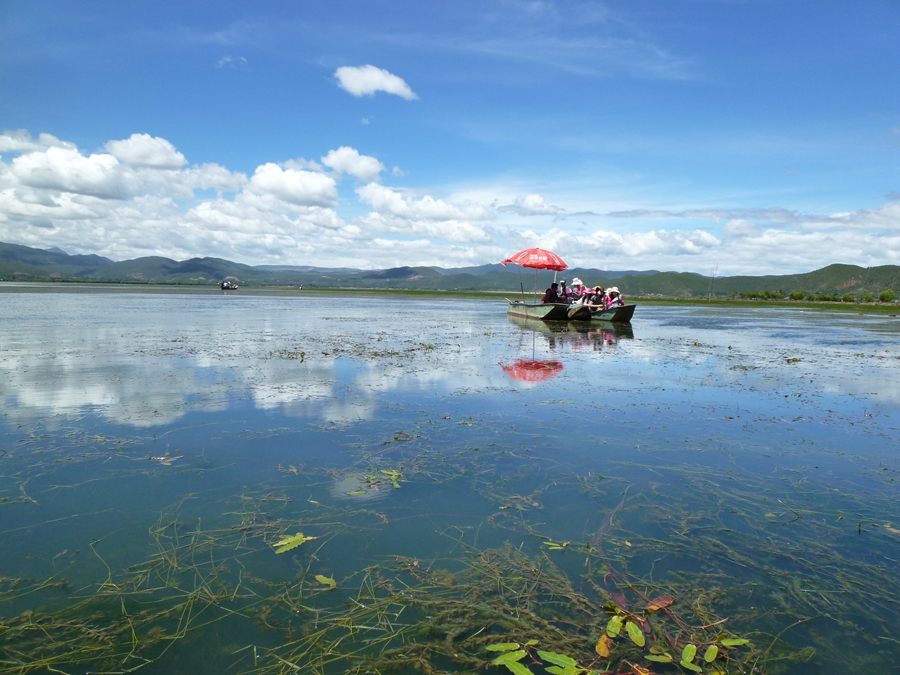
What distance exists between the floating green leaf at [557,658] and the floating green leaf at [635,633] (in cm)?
52

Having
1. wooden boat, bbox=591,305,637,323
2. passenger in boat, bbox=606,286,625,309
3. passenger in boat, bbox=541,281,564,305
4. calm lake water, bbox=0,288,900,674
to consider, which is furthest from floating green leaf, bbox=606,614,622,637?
passenger in boat, bbox=541,281,564,305

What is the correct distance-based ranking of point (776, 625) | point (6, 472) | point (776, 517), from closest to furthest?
1. point (776, 625)
2. point (776, 517)
3. point (6, 472)

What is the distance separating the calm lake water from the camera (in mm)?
3699

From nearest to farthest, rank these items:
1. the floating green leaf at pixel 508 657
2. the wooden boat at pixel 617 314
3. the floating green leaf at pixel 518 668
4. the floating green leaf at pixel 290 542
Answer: the floating green leaf at pixel 518 668 < the floating green leaf at pixel 508 657 < the floating green leaf at pixel 290 542 < the wooden boat at pixel 617 314

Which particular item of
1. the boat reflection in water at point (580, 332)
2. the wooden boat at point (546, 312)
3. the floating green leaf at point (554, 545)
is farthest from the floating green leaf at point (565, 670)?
the wooden boat at point (546, 312)

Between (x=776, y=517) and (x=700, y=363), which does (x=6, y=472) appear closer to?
(x=776, y=517)

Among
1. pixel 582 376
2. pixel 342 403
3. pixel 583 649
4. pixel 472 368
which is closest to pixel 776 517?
pixel 583 649

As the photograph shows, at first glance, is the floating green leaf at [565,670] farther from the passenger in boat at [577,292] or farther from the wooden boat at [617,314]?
the passenger in boat at [577,292]

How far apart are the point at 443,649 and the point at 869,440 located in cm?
855

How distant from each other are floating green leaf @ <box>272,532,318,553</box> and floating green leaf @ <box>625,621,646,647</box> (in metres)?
2.86

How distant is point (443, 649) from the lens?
11.9 ft

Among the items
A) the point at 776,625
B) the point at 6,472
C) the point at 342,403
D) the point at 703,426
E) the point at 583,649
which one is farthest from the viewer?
the point at 342,403

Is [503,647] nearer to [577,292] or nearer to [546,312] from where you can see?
[546,312]

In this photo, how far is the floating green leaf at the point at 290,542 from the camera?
482 cm
